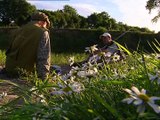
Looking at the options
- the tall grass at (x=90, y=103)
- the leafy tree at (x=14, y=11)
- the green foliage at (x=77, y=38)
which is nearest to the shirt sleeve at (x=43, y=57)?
the tall grass at (x=90, y=103)

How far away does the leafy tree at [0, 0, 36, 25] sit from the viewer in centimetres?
6638

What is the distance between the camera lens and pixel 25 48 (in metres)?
6.96

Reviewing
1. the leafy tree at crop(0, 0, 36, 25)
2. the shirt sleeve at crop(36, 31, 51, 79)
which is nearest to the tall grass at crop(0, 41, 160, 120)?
the shirt sleeve at crop(36, 31, 51, 79)

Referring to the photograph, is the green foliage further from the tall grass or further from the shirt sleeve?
the tall grass

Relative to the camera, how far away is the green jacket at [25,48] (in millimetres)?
6781

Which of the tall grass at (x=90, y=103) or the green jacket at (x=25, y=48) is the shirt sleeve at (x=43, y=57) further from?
the tall grass at (x=90, y=103)

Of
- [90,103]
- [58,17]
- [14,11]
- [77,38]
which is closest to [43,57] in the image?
[90,103]

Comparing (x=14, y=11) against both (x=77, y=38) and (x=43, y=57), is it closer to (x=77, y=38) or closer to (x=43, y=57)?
(x=77, y=38)

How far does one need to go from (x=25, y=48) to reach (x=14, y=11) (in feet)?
203

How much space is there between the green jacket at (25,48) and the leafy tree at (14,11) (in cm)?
5739

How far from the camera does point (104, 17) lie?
61.0m

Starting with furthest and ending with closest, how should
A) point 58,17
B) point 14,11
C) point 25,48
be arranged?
point 14,11
point 58,17
point 25,48

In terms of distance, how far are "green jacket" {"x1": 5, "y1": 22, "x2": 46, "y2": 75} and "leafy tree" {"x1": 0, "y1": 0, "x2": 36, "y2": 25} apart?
5739 cm

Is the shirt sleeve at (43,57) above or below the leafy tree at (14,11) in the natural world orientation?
below
